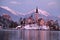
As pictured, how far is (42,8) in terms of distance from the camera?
4195 mm

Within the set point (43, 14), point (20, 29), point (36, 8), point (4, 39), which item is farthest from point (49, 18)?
point (4, 39)

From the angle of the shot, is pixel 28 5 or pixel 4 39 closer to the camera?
pixel 4 39

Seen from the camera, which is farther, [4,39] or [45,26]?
[45,26]

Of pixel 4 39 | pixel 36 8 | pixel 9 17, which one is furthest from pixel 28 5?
pixel 4 39

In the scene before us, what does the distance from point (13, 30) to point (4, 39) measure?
93cm

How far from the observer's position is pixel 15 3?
4211mm

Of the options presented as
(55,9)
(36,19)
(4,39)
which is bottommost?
(4,39)

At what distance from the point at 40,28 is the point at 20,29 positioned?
A: 548mm

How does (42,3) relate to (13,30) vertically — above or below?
above

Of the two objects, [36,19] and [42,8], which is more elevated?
[42,8]

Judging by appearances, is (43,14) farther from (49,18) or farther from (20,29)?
(20,29)

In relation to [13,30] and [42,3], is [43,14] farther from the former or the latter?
[13,30]

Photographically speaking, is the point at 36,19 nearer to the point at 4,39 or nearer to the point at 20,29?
the point at 20,29

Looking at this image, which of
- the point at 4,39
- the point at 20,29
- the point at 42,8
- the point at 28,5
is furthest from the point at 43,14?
the point at 4,39
